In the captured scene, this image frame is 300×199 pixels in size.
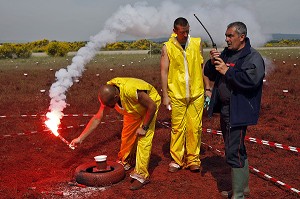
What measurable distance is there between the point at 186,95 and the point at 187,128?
1.74ft

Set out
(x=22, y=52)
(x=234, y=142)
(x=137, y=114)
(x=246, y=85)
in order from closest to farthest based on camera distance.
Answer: (x=246, y=85) → (x=234, y=142) → (x=137, y=114) → (x=22, y=52)

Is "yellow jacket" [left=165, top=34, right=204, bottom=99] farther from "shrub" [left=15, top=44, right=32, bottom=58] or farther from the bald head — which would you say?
"shrub" [left=15, top=44, right=32, bottom=58]

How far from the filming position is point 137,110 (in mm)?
5086

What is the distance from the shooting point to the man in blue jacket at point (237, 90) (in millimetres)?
3963

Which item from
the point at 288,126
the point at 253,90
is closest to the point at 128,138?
the point at 253,90

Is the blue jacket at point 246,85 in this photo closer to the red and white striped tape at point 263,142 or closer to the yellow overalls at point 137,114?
the yellow overalls at point 137,114

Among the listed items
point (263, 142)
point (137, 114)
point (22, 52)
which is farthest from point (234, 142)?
point (22, 52)

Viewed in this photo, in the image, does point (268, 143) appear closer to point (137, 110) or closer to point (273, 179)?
point (273, 179)

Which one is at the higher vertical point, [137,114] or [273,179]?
[137,114]

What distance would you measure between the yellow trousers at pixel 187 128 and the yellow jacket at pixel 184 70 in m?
0.13

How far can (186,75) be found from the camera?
18.1 ft

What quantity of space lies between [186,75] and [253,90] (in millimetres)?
1587

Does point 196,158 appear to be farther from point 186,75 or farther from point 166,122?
point 166,122

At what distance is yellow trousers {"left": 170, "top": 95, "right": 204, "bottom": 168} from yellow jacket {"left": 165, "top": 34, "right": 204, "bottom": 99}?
0.13 m
